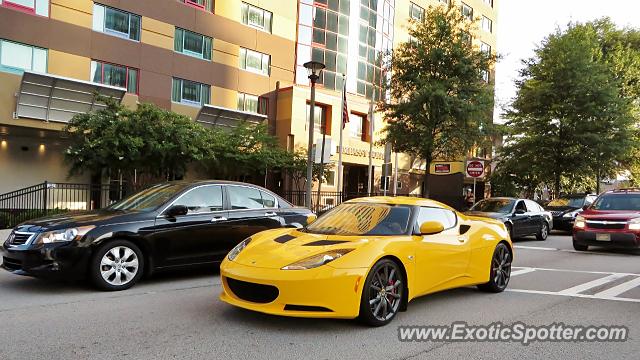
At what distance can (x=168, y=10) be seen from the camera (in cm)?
2312

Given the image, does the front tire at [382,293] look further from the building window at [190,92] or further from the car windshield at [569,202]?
the building window at [190,92]

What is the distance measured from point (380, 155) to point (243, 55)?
10.9m

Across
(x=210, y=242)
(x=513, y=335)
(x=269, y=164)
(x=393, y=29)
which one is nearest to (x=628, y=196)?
(x=513, y=335)

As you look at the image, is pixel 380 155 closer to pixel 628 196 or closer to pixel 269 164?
pixel 269 164

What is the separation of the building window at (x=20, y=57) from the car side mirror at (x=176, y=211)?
1510 centimetres

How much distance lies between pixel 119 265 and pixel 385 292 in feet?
12.1

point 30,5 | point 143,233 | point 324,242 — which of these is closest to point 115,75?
point 30,5

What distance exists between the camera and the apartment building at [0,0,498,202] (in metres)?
18.7

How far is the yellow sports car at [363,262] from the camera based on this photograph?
192 inches

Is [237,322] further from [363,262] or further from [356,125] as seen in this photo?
[356,125]

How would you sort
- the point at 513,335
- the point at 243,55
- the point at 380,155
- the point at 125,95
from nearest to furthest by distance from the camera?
1. the point at 513,335
2. the point at 125,95
3. the point at 243,55
4. the point at 380,155

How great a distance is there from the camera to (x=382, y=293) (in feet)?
17.4

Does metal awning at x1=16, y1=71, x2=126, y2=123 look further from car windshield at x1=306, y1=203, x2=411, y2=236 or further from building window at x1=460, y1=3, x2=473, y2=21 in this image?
building window at x1=460, y1=3, x2=473, y2=21

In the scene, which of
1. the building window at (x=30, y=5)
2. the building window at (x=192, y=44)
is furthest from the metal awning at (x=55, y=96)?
the building window at (x=192, y=44)
